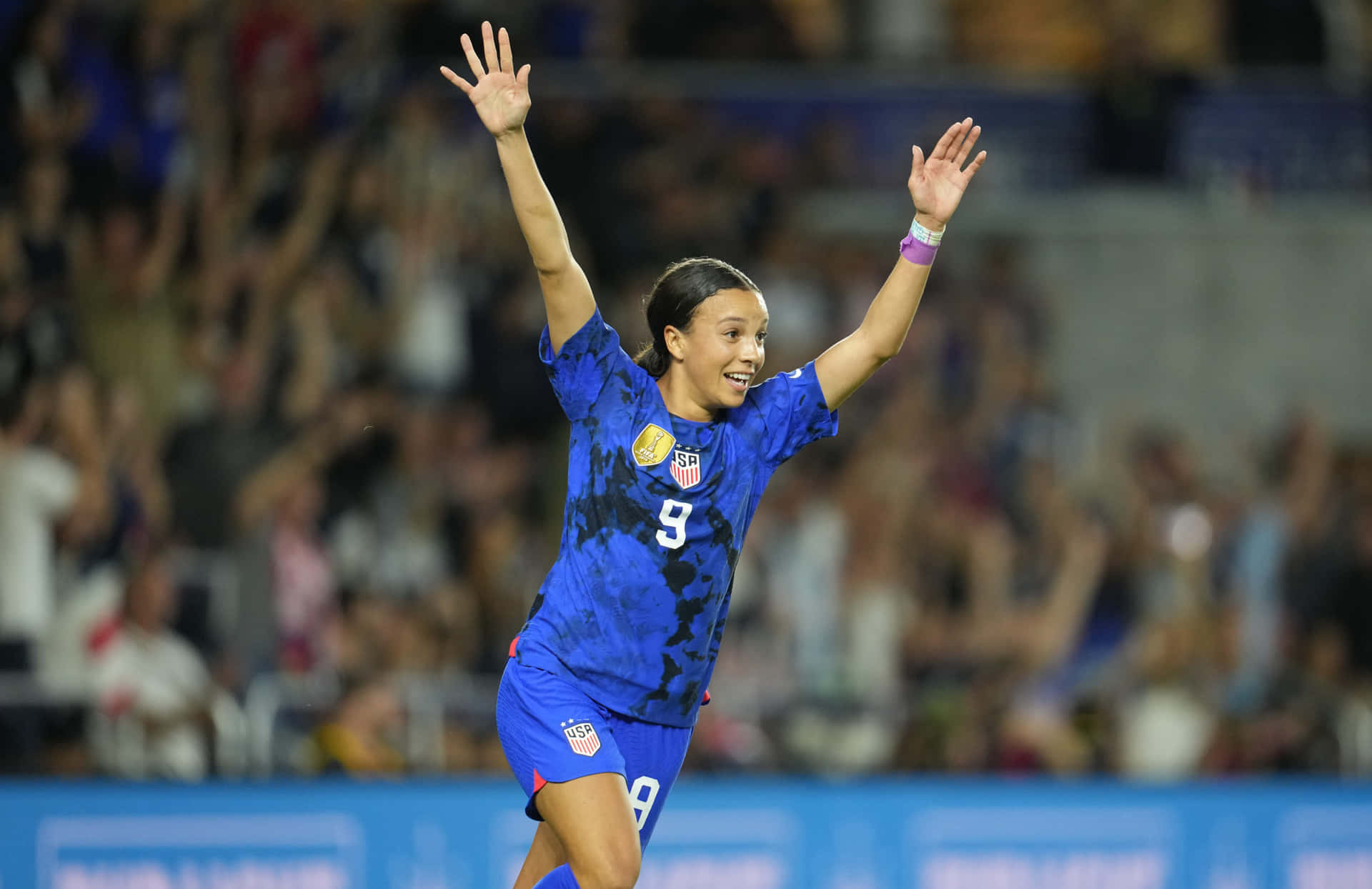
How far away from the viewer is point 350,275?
465 inches

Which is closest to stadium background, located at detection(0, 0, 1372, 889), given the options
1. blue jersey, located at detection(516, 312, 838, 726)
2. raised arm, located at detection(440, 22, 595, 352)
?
blue jersey, located at detection(516, 312, 838, 726)

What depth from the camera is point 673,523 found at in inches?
230

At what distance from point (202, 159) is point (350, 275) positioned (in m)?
1.10

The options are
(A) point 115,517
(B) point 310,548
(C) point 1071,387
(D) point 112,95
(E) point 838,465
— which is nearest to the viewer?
(A) point 115,517

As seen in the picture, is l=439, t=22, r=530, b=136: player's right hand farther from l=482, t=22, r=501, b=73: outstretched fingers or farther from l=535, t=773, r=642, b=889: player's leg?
l=535, t=773, r=642, b=889: player's leg

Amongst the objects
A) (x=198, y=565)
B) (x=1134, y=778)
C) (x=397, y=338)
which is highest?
(x=397, y=338)

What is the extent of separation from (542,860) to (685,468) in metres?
1.31

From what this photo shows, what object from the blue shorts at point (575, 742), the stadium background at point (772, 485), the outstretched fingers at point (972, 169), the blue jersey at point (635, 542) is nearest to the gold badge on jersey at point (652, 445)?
the blue jersey at point (635, 542)

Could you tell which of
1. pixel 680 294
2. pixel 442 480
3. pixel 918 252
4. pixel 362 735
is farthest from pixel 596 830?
pixel 442 480

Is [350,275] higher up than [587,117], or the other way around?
[587,117]

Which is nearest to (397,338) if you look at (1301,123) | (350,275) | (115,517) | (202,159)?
(350,275)

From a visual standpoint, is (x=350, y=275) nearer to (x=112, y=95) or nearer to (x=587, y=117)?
(x=112, y=95)

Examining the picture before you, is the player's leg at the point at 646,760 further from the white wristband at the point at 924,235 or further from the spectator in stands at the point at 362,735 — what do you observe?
the spectator in stands at the point at 362,735

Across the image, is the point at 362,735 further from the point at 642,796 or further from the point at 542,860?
the point at 642,796
